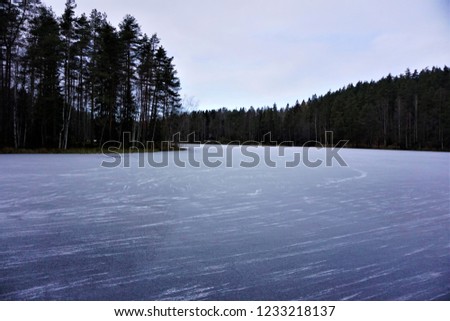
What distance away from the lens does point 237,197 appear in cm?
628

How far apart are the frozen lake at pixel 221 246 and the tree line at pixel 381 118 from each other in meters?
43.6

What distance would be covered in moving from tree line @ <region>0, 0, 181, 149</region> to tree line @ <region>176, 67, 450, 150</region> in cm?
1801

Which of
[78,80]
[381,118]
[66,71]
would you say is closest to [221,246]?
[66,71]

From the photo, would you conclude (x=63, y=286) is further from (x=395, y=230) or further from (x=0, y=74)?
(x=0, y=74)

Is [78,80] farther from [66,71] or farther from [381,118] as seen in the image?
[381,118]

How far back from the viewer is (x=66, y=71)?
24188mm

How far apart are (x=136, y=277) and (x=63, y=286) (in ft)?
1.70

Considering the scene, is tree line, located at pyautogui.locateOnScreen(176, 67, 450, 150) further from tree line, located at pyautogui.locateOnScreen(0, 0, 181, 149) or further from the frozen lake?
the frozen lake

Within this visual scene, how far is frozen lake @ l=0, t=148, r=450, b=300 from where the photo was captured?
90.7 inches

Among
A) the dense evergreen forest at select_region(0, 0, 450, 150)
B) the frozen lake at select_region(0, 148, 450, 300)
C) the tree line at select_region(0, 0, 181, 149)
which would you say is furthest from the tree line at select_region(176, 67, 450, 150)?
the frozen lake at select_region(0, 148, 450, 300)

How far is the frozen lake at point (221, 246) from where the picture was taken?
2305mm

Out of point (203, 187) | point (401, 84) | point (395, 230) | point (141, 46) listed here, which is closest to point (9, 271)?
point (395, 230)

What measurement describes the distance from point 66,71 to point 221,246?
25.5 meters

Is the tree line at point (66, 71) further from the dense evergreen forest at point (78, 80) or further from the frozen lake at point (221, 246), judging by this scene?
the frozen lake at point (221, 246)
